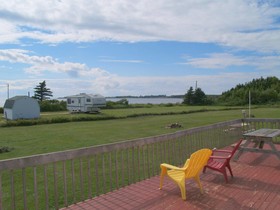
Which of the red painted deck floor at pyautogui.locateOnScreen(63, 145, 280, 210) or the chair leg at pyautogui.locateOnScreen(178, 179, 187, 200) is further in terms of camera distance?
the chair leg at pyautogui.locateOnScreen(178, 179, 187, 200)

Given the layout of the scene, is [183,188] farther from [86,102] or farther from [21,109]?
[86,102]

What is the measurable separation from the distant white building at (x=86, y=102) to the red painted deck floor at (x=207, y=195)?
99.3 ft

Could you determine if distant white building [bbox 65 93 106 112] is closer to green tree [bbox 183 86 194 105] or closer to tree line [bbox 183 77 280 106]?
green tree [bbox 183 86 194 105]

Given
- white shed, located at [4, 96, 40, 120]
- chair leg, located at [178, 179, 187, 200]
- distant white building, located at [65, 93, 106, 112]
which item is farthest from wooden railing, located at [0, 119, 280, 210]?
distant white building, located at [65, 93, 106, 112]

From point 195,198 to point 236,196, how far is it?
2.09 ft

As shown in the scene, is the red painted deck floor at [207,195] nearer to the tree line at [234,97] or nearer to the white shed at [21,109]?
the white shed at [21,109]

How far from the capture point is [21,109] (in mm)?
25688

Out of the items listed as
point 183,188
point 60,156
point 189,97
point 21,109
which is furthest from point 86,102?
point 60,156

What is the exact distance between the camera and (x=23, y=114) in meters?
25.8

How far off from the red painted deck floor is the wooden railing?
0.28 metres

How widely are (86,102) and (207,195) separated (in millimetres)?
31719

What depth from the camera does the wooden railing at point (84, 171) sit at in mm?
3648

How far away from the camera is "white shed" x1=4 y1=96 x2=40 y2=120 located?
2519 centimetres

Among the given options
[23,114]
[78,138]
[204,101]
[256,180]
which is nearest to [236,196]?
[256,180]
